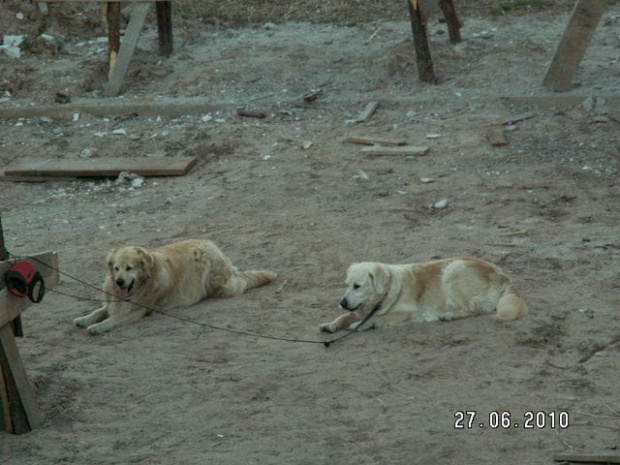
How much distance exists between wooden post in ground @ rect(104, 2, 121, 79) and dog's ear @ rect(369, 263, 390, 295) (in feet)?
29.8

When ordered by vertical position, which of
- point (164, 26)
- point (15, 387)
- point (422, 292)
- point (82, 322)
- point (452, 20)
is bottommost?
point (82, 322)

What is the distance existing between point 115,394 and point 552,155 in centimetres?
719

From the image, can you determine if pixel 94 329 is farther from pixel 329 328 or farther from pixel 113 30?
pixel 113 30

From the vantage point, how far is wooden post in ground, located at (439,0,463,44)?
16.6 m

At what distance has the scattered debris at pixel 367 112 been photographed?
15328mm

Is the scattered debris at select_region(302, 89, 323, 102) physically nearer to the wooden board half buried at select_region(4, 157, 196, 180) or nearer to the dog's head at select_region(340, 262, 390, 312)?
the wooden board half buried at select_region(4, 157, 196, 180)

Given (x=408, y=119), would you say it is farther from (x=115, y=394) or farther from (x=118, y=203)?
(x=115, y=394)

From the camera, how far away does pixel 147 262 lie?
10.4 metres

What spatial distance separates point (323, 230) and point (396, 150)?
2467mm

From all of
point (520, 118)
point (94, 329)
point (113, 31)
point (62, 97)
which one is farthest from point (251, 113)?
point (94, 329)

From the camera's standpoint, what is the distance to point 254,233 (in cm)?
1241

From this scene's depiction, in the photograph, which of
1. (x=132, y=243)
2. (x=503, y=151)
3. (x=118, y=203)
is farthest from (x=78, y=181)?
(x=503, y=151)

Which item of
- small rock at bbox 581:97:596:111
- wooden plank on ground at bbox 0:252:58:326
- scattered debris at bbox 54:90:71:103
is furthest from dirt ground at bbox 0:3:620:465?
wooden plank on ground at bbox 0:252:58:326

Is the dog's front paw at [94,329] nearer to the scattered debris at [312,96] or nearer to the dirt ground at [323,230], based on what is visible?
the dirt ground at [323,230]
